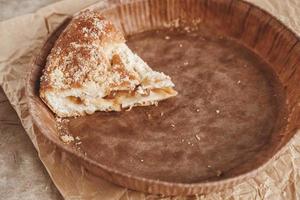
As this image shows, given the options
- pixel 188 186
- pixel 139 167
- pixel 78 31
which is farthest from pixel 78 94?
pixel 188 186

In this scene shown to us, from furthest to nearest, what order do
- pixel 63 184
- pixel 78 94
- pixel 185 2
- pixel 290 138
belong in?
pixel 185 2 < pixel 78 94 < pixel 63 184 < pixel 290 138

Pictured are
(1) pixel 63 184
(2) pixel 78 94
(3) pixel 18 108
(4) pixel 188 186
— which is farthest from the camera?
(3) pixel 18 108

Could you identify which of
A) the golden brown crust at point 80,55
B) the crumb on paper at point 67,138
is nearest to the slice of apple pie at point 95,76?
the golden brown crust at point 80,55

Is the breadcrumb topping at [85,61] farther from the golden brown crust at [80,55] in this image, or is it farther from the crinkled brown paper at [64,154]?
the crinkled brown paper at [64,154]

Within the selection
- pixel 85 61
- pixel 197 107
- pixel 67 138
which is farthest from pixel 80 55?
pixel 197 107

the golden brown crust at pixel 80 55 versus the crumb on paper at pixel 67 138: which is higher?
the golden brown crust at pixel 80 55

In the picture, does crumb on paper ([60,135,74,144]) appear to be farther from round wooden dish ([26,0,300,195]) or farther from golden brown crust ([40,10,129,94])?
golden brown crust ([40,10,129,94])

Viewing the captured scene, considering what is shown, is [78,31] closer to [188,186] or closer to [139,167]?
[139,167]
